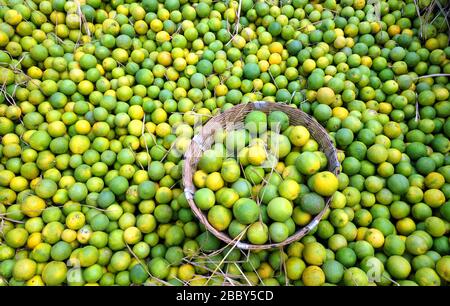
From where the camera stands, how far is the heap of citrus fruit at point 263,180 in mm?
1932

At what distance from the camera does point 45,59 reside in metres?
3.02

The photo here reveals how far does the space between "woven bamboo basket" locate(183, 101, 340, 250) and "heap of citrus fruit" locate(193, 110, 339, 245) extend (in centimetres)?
4

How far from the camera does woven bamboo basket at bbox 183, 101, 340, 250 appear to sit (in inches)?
76.4

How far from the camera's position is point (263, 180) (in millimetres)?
2172

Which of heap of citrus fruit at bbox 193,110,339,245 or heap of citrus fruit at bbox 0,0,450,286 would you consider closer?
heap of citrus fruit at bbox 193,110,339,245

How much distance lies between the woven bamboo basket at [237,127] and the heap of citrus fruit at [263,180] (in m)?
0.04

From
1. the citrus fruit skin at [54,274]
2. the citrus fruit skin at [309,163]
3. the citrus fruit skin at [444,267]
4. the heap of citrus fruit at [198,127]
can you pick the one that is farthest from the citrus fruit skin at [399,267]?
the citrus fruit skin at [54,274]

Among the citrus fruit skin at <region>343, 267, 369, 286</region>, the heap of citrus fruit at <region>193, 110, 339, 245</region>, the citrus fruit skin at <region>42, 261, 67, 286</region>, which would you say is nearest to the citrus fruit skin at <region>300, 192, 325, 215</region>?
the heap of citrus fruit at <region>193, 110, 339, 245</region>

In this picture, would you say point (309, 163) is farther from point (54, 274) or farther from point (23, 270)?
point (23, 270)

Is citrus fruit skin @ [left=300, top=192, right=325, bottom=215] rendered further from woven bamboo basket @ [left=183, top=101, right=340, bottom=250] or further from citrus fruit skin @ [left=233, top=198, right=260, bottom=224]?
citrus fruit skin @ [left=233, top=198, right=260, bottom=224]

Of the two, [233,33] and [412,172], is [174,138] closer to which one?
[233,33]

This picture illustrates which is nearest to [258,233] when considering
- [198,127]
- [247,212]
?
[247,212]
